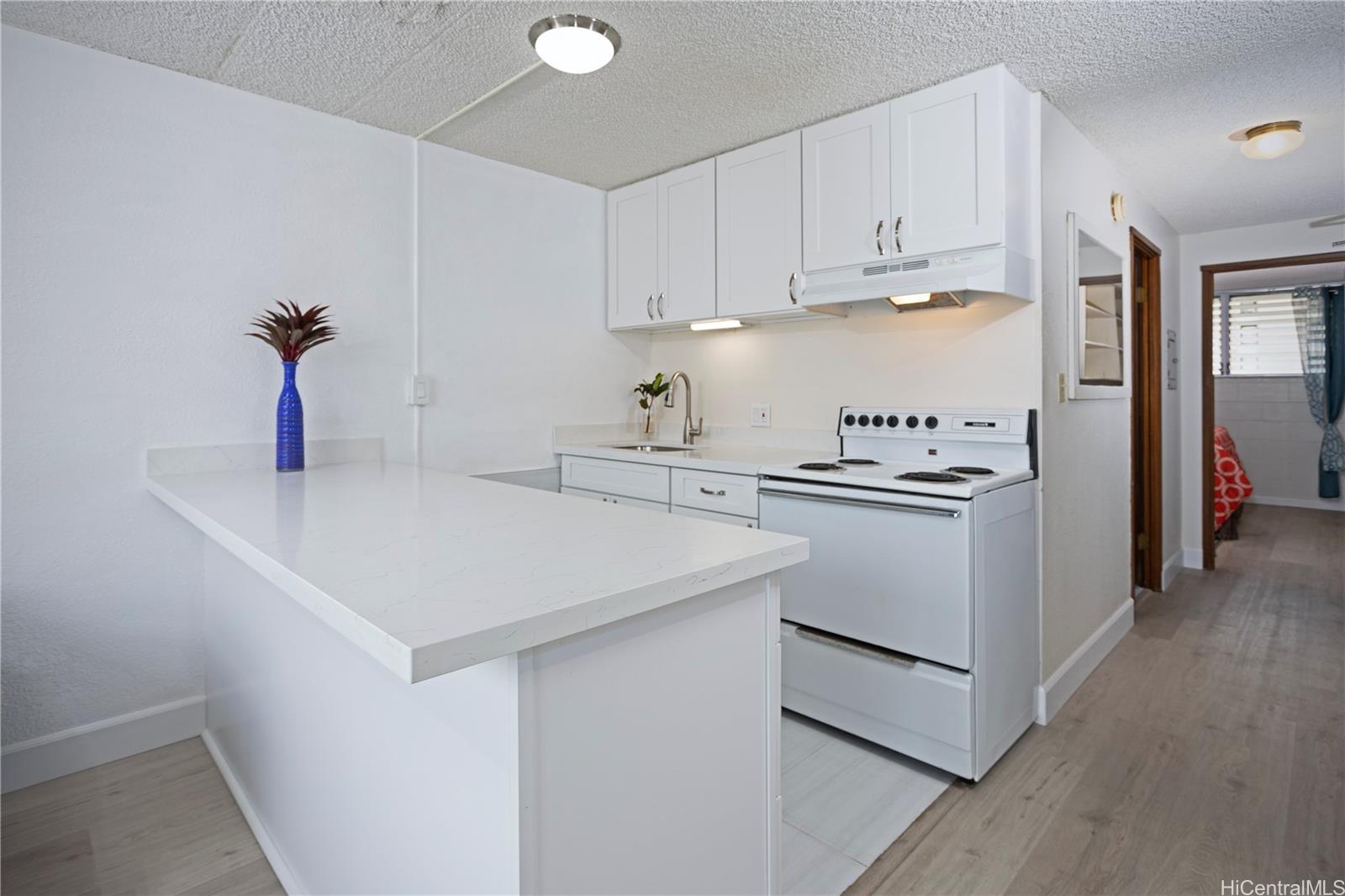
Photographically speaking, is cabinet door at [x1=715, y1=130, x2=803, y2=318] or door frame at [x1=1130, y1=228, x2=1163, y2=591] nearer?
cabinet door at [x1=715, y1=130, x2=803, y2=318]

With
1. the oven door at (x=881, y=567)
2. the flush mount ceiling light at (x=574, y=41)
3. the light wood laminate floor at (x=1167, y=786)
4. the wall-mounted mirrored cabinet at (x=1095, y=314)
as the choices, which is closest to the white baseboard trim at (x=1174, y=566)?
the light wood laminate floor at (x=1167, y=786)

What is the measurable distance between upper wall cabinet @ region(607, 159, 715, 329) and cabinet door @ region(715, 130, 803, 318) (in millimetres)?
74

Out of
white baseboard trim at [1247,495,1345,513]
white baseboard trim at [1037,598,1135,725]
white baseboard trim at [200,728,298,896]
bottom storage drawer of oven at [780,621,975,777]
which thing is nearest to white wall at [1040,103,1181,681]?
white baseboard trim at [1037,598,1135,725]

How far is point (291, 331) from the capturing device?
2227mm

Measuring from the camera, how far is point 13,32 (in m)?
1.94

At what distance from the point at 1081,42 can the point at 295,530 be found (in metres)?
2.46

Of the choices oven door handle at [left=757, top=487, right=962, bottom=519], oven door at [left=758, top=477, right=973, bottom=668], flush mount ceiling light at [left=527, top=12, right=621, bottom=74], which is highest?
flush mount ceiling light at [left=527, top=12, right=621, bottom=74]

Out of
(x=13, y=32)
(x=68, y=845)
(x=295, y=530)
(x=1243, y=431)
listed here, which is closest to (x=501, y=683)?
(x=295, y=530)

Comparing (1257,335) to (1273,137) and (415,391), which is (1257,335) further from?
(415,391)

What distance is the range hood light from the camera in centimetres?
236

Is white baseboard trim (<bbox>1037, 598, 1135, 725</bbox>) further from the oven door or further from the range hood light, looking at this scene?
the range hood light

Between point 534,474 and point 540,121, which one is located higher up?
point 540,121

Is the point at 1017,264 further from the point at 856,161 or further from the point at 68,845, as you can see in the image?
the point at 68,845

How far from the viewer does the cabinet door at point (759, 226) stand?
270 cm
